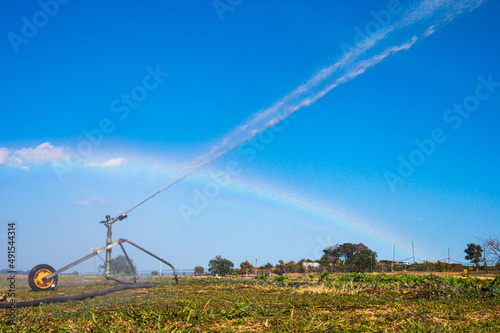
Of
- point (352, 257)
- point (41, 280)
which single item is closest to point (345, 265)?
point (352, 257)

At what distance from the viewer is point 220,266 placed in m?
38.3

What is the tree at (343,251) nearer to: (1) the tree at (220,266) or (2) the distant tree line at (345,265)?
(2) the distant tree line at (345,265)

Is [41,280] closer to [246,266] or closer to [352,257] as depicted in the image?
[246,266]

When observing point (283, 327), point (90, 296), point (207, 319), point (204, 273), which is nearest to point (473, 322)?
point (283, 327)

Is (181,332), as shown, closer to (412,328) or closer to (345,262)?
(412,328)

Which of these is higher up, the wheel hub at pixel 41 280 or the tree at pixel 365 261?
the wheel hub at pixel 41 280

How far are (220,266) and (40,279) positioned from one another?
922 inches

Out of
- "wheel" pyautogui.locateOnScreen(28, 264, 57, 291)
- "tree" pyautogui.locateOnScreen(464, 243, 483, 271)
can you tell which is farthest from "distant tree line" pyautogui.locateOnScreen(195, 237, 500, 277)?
"wheel" pyautogui.locateOnScreen(28, 264, 57, 291)

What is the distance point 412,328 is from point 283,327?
5.78 ft

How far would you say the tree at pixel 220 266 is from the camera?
38.2 meters

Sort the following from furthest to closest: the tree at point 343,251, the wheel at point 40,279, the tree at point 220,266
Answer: the tree at point 343,251 < the tree at point 220,266 < the wheel at point 40,279

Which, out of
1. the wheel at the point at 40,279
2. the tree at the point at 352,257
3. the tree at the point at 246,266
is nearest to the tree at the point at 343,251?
the tree at the point at 352,257

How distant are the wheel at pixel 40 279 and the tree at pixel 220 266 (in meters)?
22.7

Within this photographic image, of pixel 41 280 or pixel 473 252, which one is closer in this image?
pixel 41 280
